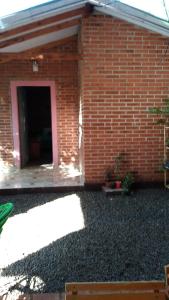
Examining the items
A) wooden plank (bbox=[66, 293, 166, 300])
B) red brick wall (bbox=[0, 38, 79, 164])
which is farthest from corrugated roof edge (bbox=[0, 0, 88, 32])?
wooden plank (bbox=[66, 293, 166, 300])

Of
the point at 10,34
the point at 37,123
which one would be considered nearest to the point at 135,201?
the point at 10,34

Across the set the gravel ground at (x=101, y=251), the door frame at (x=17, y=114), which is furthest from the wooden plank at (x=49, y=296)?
the door frame at (x=17, y=114)

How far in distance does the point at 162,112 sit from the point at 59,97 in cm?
278

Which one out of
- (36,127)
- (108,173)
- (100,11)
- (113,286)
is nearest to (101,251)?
(113,286)

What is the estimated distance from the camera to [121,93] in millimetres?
5324

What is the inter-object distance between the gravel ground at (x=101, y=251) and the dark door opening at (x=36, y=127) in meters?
3.36

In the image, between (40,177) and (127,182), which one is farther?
(40,177)

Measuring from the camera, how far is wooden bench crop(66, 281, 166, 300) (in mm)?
1920

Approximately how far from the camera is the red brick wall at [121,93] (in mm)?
5164

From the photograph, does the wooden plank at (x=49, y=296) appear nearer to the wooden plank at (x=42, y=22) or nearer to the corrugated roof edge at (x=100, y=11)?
the corrugated roof edge at (x=100, y=11)

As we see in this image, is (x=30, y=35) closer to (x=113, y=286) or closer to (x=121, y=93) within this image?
(x=121, y=93)

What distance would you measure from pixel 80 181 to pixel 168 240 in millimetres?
2587

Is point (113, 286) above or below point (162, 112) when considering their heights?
below

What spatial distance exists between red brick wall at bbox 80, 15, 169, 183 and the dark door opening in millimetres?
2762
